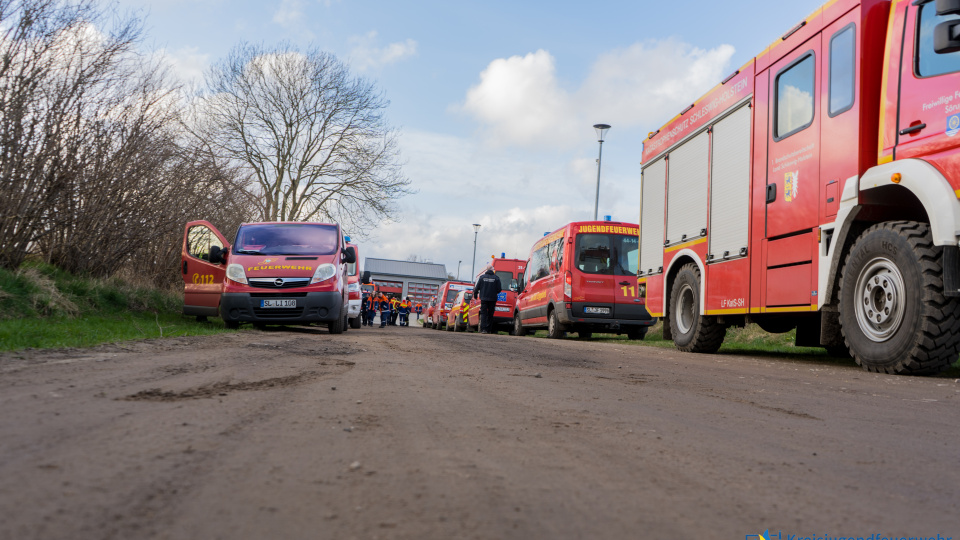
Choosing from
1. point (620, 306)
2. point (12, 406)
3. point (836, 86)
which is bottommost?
point (12, 406)

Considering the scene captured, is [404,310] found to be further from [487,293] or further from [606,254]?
[606,254]

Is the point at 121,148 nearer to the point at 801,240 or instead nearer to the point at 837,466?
the point at 801,240

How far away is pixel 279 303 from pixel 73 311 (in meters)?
2.78

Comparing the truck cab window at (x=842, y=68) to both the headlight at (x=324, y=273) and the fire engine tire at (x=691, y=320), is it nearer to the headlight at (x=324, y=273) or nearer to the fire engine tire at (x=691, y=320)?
the fire engine tire at (x=691, y=320)

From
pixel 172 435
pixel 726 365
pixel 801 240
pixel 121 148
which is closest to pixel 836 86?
pixel 801 240

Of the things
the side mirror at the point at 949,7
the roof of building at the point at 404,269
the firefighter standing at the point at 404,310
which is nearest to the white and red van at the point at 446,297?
the firefighter standing at the point at 404,310

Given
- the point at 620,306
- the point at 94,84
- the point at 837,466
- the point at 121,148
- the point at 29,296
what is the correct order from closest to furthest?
the point at 837,466, the point at 29,296, the point at 94,84, the point at 121,148, the point at 620,306

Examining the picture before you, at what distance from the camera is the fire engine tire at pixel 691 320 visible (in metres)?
9.99

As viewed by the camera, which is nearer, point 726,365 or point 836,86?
point 836,86

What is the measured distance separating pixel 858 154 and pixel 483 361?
3.87m

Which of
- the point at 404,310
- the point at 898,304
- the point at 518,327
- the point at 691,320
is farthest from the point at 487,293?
the point at 404,310

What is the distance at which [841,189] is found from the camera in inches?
268

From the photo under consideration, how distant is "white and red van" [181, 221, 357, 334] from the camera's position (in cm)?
1138

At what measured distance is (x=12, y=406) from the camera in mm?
3123
